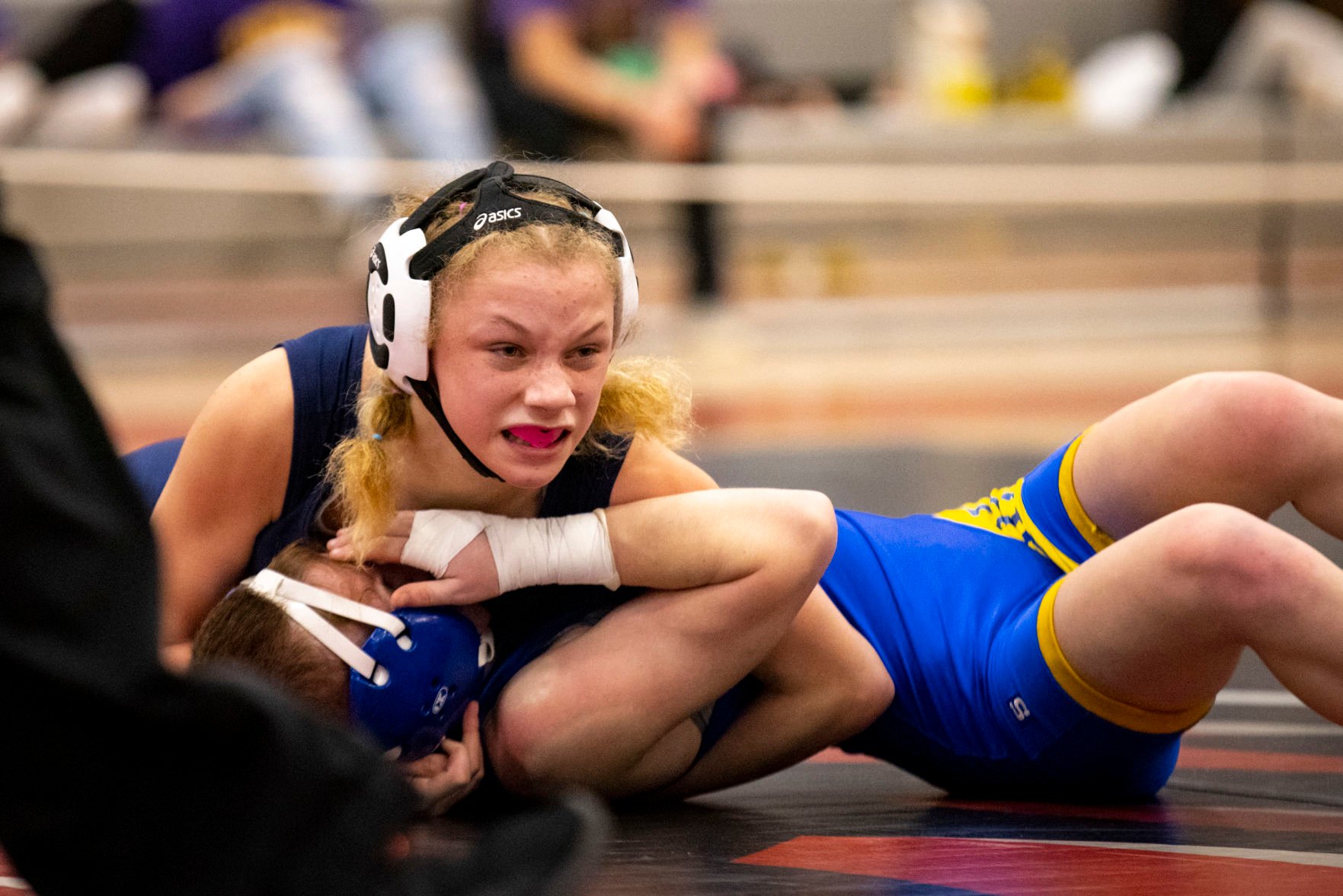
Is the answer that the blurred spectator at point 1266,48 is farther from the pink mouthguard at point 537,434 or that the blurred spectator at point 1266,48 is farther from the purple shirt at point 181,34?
the pink mouthguard at point 537,434

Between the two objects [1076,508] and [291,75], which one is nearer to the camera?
[1076,508]

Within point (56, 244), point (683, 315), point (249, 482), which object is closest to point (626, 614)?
point (249, 482)

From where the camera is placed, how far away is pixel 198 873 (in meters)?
1.16

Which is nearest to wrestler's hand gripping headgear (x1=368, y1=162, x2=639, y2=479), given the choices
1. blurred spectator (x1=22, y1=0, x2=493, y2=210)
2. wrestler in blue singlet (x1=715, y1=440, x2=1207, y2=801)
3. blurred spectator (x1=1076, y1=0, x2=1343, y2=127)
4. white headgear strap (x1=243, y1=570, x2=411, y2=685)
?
white headgear strap (x1=243, y1=570, x2=411, y2=685)

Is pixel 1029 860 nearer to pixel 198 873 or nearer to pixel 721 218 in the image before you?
pixel 198 873

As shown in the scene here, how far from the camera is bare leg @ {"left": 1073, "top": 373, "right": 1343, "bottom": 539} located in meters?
2.05

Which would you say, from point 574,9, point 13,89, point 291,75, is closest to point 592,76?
point 574,9

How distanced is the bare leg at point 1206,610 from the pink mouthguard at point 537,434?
71 centimetres

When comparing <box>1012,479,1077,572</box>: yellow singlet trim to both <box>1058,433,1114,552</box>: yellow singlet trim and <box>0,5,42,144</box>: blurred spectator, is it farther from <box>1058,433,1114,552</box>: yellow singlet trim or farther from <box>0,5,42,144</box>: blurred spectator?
<box>0,5,42,144</box>: blurred spectator

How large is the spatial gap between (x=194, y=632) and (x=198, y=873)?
939mm

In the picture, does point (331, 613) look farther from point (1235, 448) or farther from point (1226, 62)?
point (1226, 62)

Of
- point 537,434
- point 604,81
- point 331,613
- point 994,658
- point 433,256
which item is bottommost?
point 994,658

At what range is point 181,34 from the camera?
Result: 7.95 metres

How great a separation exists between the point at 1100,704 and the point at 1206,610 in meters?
0.26
